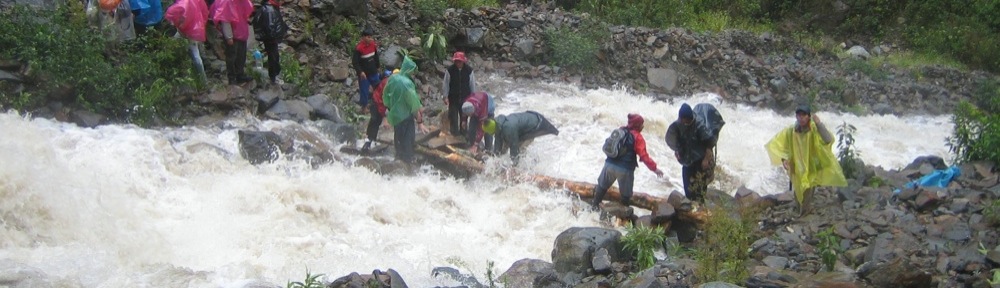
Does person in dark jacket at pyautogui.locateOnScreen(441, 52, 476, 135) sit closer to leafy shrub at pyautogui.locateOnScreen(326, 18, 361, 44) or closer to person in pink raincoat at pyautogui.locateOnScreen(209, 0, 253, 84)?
person in pink raincoat at pyautogui.locateOnScreen(209, 0, 253, 84)

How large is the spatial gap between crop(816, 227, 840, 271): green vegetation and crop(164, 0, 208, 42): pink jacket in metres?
7.22

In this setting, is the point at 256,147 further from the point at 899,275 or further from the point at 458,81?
the point at 899,275

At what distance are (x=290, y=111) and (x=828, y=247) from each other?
259 inches

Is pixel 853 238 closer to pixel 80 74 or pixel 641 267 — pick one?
pixel 641 267

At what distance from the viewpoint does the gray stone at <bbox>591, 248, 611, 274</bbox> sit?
22.9ft

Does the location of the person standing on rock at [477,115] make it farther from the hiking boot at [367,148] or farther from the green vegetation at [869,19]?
the green vegetation at [869,19]

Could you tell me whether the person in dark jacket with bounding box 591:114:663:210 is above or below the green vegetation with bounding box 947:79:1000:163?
below

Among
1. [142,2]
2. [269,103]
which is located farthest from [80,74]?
[269,103]

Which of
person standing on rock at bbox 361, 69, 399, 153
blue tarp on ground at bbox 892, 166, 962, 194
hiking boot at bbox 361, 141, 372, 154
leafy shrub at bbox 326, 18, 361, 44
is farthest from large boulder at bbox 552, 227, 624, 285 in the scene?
leafy shrub at bbox 326, 18, 361, 44

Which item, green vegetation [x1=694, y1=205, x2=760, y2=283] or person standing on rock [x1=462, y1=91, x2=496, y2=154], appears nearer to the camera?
green vegetation [x1=694, y1=205, x2=760, y2=283]

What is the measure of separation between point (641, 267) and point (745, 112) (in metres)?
8.51

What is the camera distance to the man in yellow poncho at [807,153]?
7.60 m

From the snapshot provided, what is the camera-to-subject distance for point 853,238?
7.44m

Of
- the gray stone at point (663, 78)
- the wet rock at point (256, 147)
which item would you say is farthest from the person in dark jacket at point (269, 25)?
the gray stone at point (663, 78)
